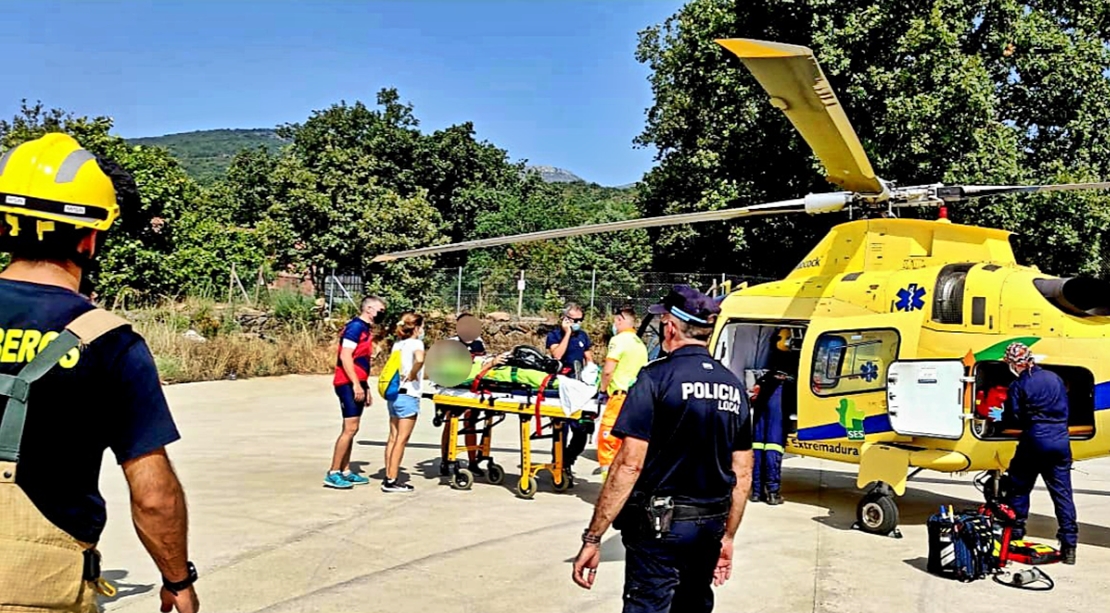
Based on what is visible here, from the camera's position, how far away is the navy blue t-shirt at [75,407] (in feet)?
7.17

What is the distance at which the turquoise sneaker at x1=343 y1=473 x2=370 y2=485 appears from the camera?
373 inches

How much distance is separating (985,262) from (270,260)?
23.8m

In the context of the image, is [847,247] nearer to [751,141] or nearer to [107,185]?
[107,185]

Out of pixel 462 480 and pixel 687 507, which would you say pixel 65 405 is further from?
pixel 462 480

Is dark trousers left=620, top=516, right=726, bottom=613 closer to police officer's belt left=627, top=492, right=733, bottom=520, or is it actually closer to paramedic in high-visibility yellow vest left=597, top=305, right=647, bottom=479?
police officer's belt left=627, top=492, right=733, bottom=520

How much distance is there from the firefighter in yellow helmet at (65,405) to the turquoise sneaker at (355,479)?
7100mm

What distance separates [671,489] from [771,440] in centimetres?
547

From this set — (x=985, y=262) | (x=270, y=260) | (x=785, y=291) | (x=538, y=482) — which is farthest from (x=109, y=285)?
(x=985, y=262)

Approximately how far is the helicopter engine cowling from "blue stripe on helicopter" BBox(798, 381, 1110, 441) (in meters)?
0.62

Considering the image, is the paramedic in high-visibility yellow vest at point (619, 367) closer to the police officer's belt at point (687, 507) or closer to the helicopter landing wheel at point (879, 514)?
the helicopter landing wheel at point (879, 514)

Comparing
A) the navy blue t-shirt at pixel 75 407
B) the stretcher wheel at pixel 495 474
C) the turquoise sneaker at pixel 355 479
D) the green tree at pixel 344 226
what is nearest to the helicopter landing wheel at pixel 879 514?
the stretcher wheel at pixel 495 474

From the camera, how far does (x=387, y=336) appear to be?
2358 centimetres

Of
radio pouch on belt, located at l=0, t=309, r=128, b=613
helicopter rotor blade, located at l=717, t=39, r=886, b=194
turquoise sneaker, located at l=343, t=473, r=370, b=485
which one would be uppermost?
helicopter rotor blade, located at l=717, t=39, r=886, b=194

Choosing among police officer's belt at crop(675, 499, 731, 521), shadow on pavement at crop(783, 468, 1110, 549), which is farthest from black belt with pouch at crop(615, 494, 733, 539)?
shadow on pavement at crop(783, 468, 1110, 549)
